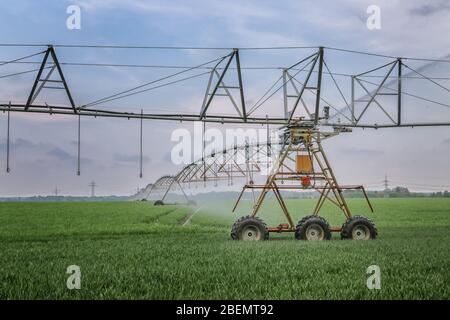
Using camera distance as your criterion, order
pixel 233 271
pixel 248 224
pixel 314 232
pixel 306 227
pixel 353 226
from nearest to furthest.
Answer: pixel 233 271 → pixel 248 224 → pixel 306 227 → pixel 314 232 → pixel 353 226

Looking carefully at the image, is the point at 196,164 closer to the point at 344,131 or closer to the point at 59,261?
the point at 344,131

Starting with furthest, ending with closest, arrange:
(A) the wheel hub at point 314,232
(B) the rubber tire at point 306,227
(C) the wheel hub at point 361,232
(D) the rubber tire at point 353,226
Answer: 1. (C) the wheel hub at point 361,232
2. (D) the rubber tire at point 353,226
3. (A) the wheel hub at point 314,232
4. (B) the rubber tire at point 306,227

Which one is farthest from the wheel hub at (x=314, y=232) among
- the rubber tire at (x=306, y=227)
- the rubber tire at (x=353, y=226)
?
the rubber tire at (x=353, y=226)

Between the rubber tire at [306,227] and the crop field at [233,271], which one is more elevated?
the rubber tire at [306,227]

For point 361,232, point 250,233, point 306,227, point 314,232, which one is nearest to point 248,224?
point 250,233

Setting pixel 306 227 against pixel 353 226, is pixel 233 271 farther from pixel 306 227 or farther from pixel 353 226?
pixel 353 226

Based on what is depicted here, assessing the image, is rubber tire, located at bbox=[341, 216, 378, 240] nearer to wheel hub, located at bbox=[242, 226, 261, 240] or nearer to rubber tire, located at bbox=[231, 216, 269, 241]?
rubber tire, located at bbox=[231, 216, 269, 241]

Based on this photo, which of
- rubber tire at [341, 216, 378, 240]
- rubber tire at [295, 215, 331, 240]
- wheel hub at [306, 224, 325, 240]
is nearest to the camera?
rubber tire at [295, 215, 331, 240]

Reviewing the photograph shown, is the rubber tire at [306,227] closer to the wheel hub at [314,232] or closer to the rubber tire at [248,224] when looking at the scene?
the wheel hub at [314,232]

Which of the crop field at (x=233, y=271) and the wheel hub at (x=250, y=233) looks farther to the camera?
the wheel hub at (x=250, y=233)

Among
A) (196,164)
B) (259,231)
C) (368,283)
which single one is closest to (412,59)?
(259,231)

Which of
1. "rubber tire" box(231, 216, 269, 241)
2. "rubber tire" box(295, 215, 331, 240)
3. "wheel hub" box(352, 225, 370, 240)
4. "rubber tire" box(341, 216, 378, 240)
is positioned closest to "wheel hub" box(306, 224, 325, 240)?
"rubber tire" box(295, 215, 331, 240)

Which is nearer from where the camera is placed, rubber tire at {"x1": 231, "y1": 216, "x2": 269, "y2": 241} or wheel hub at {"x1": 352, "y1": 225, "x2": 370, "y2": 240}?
rubber tire at {"x1": 231, "y1": 216, "x2": 269, "y2": 241}

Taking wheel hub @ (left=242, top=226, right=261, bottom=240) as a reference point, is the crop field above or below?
below
